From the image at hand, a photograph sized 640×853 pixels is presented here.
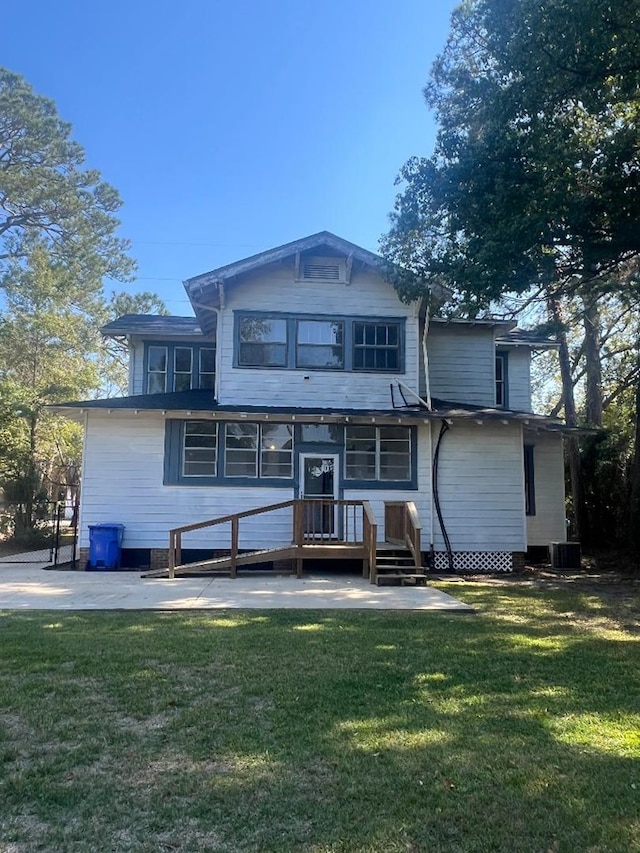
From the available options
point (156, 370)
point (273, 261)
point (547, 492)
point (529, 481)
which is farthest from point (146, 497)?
point (547, 492)

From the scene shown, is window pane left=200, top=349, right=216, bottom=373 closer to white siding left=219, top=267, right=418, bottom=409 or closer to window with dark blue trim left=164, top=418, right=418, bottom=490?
white siding left=219, top=267, right=418, bottom=409

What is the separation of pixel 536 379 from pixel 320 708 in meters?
27.6

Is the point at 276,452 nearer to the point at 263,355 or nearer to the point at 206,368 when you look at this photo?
the point at 263,355

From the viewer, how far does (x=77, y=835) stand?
2.52 meters

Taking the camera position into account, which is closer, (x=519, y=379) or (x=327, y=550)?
(x=327, y=550)

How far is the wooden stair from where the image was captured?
1038 centimetres

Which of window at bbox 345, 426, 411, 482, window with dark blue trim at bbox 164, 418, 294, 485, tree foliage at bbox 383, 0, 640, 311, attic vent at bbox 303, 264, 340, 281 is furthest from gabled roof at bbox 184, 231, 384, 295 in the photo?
window at bbox 345, 426, 411, 482

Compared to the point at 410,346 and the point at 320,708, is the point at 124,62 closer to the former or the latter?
the point at 410,346

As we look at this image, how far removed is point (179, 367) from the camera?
49.1ft

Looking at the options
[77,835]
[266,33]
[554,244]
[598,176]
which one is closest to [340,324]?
[554,244]

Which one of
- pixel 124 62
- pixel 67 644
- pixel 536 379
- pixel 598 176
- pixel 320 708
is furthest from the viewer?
pixel 536 379

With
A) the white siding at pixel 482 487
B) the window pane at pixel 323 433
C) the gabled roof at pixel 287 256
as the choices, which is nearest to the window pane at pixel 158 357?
the gabled roof at pixel 287 256

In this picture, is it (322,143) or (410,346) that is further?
(322,143)

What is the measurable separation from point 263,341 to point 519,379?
7.02 metres
